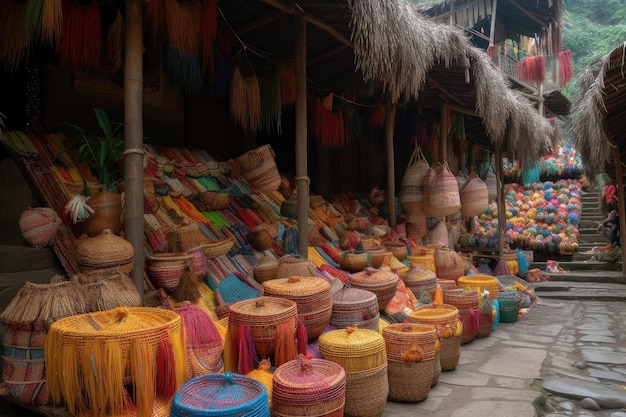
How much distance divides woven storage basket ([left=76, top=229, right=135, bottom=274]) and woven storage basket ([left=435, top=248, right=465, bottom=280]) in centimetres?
392

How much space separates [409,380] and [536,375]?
1184 mm

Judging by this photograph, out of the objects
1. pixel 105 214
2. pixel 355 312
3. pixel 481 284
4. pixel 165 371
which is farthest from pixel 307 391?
A: pixel 481 284

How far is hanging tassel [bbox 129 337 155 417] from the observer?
6.43 ft

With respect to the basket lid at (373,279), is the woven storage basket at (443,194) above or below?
above

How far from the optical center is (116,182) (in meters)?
3.77

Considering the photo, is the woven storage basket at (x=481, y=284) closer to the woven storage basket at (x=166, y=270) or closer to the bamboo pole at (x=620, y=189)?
the woven storage basket at (x=166, y=270)

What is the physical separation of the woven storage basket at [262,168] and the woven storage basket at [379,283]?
138 cm

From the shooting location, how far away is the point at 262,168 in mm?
4617

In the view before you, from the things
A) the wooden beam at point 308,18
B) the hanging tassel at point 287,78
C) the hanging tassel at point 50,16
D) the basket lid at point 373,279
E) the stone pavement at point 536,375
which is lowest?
the stone pavement at point 536,375

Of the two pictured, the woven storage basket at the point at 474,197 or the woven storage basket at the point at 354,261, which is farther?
the woven storage basket at the point at 474,197

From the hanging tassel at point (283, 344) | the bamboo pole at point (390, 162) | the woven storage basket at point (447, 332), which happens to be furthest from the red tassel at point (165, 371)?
the bamboo pole at point (390, 162)

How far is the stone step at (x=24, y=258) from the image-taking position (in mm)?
3002

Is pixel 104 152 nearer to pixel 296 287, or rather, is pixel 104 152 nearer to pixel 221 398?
pixel 296 287

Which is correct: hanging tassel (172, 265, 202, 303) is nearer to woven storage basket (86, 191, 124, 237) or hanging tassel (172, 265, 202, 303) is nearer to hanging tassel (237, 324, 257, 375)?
woven storage basket (86, 191, 124, 237)
